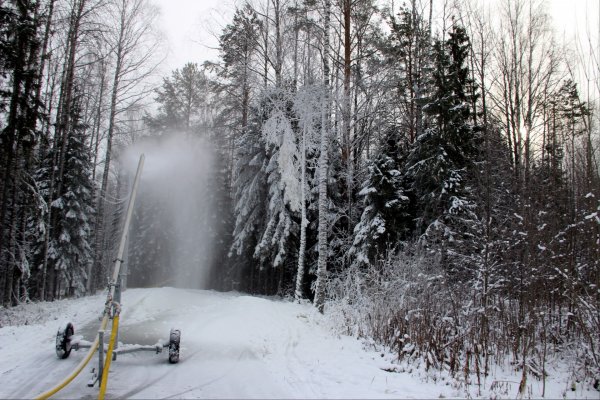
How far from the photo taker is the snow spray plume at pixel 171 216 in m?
27.1

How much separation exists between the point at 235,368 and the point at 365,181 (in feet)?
34.9

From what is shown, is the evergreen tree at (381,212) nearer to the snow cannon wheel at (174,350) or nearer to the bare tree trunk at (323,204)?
the bare tree trunk at (323,204)

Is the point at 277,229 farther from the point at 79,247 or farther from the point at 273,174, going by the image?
the point at 79,247

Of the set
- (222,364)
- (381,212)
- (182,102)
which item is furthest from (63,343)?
(182,102)

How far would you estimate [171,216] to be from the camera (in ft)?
91.0

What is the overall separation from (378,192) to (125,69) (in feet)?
47.0

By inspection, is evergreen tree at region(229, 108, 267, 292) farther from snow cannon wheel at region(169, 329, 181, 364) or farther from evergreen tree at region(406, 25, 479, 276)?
snow cannon wheel at region(169, 329, 181, 364)

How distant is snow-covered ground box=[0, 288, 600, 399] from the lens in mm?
4871

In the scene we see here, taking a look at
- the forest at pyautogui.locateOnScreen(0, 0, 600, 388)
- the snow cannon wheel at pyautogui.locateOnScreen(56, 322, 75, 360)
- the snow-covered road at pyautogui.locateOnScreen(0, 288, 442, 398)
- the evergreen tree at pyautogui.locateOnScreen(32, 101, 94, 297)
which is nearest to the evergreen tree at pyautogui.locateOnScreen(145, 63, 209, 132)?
the forest at pyautogui.locateOnScreen(0, 0, 600, 388)

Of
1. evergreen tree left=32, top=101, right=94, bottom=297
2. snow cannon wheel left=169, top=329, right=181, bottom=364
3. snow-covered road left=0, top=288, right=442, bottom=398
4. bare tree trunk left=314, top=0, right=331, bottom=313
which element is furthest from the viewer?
evergreen tree left=32, top=101, right=94, bottom=297

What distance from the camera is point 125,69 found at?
2041 cm

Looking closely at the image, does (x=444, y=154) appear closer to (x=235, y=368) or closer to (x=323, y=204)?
(x=323, y=204)

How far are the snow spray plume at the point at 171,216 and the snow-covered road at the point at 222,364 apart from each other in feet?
57.6

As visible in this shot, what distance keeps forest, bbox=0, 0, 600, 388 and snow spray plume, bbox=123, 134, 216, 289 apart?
0.93 feet
